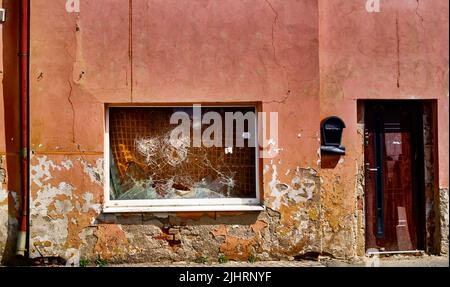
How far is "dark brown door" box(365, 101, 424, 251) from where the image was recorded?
6703 mm

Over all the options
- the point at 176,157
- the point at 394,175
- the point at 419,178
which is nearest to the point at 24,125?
the point at 176,157

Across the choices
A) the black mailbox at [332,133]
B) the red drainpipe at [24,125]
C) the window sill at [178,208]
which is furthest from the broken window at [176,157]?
the red drainpipe at [24,125]

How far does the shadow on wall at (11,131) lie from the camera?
6.19 meters

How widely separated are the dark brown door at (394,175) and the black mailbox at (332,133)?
46 cm

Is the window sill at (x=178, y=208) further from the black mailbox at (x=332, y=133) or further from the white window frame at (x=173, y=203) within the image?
the black mailbox at (x=332, y=133)

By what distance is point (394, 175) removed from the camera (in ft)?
22.1

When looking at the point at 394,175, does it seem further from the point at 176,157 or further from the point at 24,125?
the point at 24,125

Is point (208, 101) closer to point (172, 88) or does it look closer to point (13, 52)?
point (172, 88)

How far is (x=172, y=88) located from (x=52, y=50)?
1532 millimetres

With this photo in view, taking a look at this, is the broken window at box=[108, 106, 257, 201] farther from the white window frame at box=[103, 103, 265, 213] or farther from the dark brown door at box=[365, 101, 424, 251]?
the dark brown door at box=[365, 101, 424, 251]

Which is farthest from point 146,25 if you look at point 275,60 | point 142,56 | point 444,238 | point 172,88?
point 444,238

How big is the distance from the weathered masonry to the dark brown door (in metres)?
0.17
